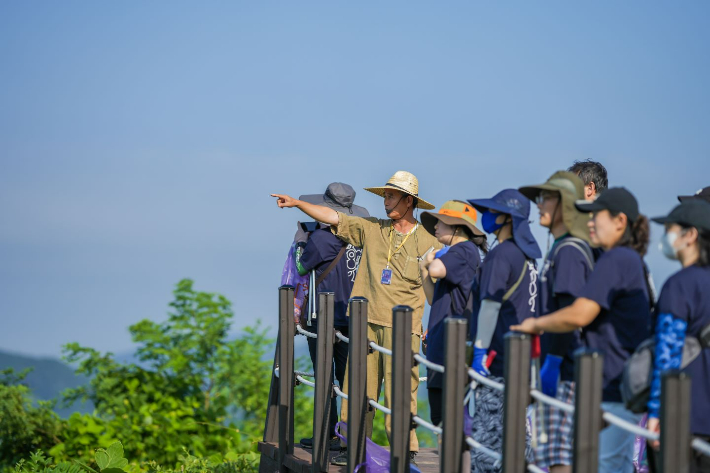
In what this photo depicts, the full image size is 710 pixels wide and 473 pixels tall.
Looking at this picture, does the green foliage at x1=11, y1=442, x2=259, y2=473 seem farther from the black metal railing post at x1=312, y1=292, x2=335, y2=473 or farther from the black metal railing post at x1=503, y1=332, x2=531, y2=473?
the black metal railing post at x1=503, y1=332, x2=531, y2=473

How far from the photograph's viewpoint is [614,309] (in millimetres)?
3854

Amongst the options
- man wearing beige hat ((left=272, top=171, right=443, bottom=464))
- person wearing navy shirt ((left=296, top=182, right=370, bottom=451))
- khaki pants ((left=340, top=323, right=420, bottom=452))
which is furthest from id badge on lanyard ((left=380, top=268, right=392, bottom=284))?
person wearing navy shirt ((left=296, top=182, right=370, bottom=451))

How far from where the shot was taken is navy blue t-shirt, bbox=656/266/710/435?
3.46 m

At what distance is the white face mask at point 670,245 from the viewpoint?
365cm

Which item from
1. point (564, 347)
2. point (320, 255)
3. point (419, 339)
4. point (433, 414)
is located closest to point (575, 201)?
point (564, 347)

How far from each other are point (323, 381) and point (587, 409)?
288 centimetres

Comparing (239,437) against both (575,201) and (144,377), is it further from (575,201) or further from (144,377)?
(575,201)

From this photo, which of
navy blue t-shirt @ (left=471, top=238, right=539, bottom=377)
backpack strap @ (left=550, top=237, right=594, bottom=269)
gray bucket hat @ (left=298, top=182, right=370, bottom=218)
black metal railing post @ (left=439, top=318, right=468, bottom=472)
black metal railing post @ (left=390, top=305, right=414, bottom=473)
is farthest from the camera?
gray bucket hat @ (left=298, top=182, right=370, bottom=218)

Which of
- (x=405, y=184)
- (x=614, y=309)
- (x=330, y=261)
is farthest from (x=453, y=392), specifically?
(x=330, y=261)

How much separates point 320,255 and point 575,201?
9.26ft

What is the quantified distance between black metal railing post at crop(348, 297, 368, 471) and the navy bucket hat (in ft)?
3.40

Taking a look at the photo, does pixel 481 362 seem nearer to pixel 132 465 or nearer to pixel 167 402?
pixel 132 465

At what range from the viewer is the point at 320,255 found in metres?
6.69

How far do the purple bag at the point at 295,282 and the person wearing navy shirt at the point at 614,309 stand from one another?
3.11m
